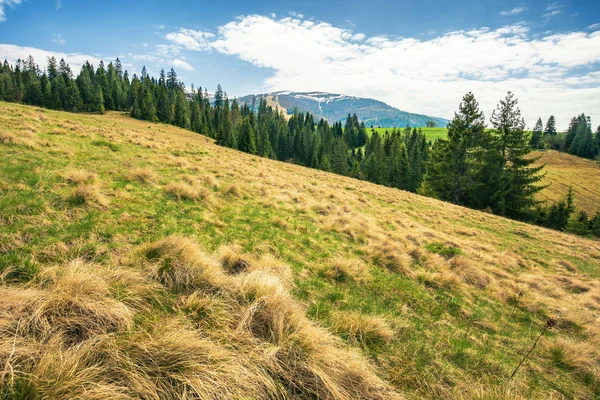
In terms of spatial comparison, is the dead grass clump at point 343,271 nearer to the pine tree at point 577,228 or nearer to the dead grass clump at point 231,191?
the dead grass clump at point 231,191

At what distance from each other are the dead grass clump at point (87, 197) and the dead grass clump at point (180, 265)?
3202 millimetres

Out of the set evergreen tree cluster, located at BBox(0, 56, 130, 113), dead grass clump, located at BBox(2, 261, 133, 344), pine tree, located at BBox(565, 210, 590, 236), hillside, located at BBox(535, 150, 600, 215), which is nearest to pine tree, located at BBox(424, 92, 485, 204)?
pine tree, located at BBox(565, 210, 590, 236)

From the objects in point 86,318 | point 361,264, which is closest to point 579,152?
point 361,264

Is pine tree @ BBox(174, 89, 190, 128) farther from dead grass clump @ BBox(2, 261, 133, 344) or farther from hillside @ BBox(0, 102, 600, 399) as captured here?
dead grass clump @ BBox(2, 261, 133, 344)

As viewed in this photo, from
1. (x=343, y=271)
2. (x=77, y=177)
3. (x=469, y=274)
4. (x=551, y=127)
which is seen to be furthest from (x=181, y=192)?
(x=551, y=127)

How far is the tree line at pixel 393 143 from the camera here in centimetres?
3672

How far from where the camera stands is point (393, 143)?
81.7 m

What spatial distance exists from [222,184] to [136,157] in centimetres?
546

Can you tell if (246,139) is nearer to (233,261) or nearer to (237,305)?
(233,261)

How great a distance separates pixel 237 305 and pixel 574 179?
108415 millimetres

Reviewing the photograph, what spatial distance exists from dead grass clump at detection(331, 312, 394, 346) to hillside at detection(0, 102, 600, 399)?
2 centimetres

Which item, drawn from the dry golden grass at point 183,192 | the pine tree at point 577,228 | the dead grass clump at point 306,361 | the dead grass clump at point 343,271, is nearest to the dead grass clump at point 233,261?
the dead grass clump at point 306,361

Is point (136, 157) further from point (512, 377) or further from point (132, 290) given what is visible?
point (512, 377)

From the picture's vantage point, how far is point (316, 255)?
7.89 meters
